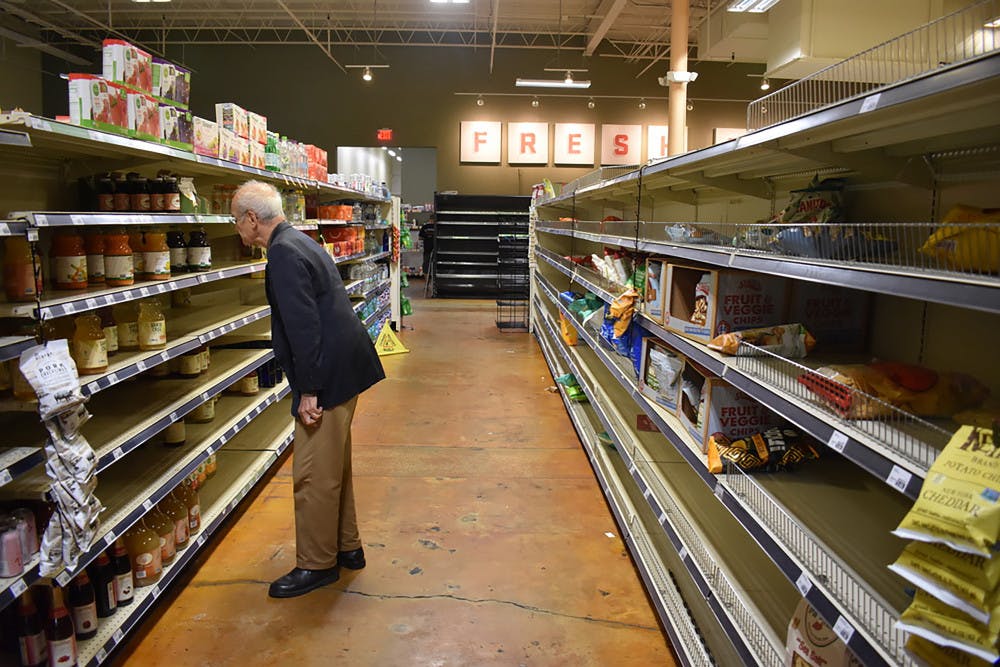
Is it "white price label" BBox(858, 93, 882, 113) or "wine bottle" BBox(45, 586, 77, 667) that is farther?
"wine bottle" BBox(45, 586, 77, 667)

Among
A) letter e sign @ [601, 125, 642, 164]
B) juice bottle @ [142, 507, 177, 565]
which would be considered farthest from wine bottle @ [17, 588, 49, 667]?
letter e sign @ [601, 125, 642, 164]

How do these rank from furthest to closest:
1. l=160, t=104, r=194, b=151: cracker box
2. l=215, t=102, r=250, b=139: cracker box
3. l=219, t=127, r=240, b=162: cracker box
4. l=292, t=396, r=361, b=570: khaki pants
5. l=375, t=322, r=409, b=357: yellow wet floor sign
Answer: l=375, t=322, r=409, b=357: yellow wet floor sign
l=215, t=102, r=250, b=139: cracker box
l=219, t=127, r=240, b=162: cracker box
l=292, t=396, r=361, b=570: khaki pants
l=160, t=104, r=194, b=151: cracker box

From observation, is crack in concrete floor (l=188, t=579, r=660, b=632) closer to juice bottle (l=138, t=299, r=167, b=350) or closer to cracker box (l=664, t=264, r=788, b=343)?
juice bottle (l=138, t=299, r=167, b=350)

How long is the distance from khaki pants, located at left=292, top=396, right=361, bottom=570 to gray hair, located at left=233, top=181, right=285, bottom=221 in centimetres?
89

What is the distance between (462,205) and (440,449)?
10.3 m

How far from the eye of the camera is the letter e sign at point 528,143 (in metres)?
15.3

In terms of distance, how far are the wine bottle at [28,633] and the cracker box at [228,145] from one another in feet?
7.13

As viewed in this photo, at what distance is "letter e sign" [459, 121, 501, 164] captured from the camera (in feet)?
50.7

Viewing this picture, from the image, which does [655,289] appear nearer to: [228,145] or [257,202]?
[257,202]

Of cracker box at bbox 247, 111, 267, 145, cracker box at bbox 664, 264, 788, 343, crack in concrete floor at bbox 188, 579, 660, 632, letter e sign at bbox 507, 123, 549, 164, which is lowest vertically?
crack in concrete floor at bbox 188, 579, 660, 632

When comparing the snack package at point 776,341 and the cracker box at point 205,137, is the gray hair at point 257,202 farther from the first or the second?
the snack package at point 776,341

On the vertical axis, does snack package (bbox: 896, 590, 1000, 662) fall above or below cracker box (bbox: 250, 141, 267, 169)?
below

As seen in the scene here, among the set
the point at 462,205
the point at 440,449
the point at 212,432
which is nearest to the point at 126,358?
the point at 212,432

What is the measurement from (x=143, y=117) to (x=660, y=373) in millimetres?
2415
